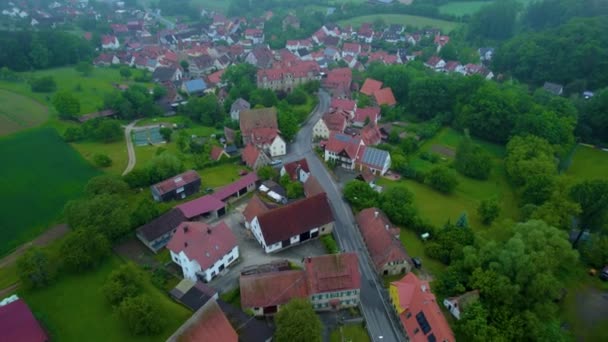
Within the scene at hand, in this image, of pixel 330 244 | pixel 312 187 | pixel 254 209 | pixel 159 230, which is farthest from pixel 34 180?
pixel 330 244

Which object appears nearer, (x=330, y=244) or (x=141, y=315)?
(x=141, y=315)

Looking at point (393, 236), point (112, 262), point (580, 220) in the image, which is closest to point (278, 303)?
point (393, 236)

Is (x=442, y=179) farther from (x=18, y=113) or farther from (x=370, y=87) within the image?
(x=18, y=113)

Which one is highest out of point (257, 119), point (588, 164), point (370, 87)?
point (370, 87)

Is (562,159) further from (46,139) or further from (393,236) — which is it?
(46,139)

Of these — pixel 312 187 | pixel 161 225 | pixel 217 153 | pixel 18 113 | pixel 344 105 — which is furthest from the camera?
pixel 344 105

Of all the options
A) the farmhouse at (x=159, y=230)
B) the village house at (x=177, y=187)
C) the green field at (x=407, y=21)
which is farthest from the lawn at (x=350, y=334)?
the green field at (x=407, y=21)

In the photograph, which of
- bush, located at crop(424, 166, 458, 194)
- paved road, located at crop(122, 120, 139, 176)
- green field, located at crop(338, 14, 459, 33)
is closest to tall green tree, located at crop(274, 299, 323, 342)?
bush, located at crop(424, 166, 458, 194)

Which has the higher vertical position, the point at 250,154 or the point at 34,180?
the point at 250,154
